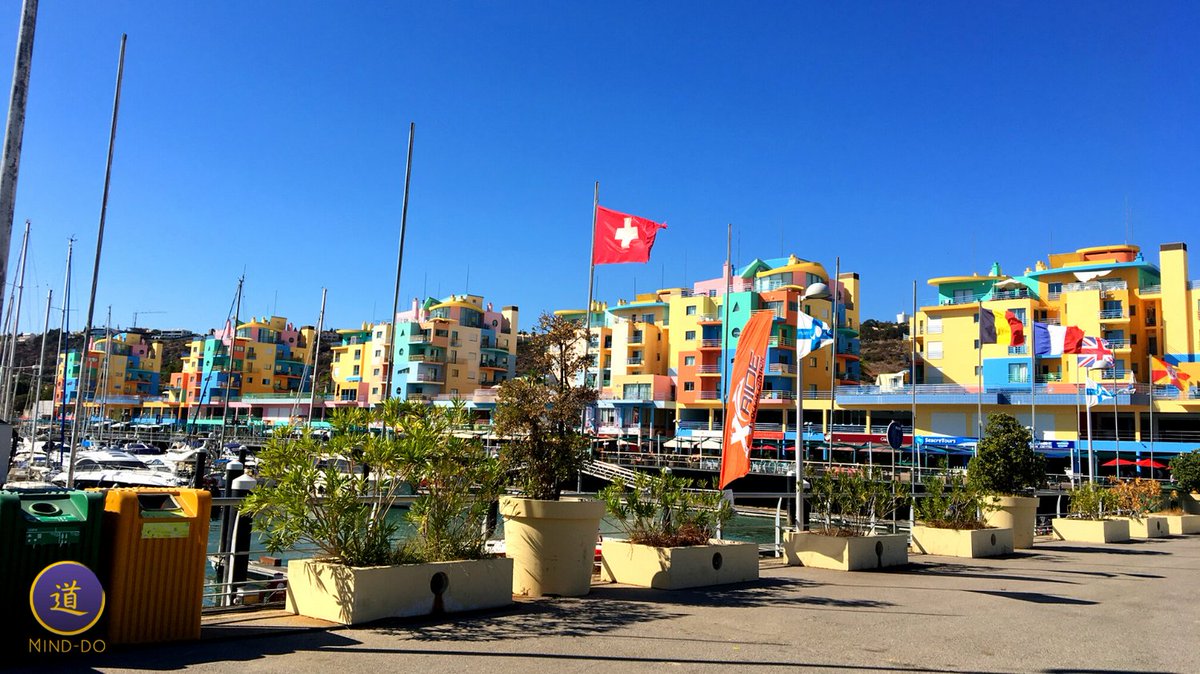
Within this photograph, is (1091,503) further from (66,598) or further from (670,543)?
(66,598)

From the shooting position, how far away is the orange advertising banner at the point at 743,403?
41.9 feet

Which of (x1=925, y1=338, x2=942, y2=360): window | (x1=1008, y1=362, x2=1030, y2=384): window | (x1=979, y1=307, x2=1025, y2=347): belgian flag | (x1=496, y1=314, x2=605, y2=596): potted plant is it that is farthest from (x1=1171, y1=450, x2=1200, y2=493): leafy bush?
(x1=925, y1=338, x2=942, y2=360): window

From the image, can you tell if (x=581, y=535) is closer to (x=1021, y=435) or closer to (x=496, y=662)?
(x=496, y=662)

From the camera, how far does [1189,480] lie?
2797cm

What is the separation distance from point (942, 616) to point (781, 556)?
445cm

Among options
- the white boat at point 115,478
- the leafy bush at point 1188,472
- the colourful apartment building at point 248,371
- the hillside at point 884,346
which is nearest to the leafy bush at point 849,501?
the leafy bush at point 1188,472

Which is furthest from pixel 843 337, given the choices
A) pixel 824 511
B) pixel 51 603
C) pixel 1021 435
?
pixel 51 603

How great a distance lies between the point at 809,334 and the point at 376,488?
38.9 feet

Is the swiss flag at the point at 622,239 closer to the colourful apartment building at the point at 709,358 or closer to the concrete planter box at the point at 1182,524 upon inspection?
the concrete planter box at the point at 1182,524

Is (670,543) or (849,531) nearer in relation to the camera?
(670,543)

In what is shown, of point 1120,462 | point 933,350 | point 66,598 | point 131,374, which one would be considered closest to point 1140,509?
point 66,598

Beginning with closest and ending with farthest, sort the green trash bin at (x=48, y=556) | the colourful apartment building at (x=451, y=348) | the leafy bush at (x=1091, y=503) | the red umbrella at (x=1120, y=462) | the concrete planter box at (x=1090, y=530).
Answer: the green trash bin at (x=48, y=556) → the concrete planter box at (x=1090, y=530) → the leafy bush at (x=1091, y=503) → the red umbrella at (x=1120, y=462) → the colourful apartment building at (x=451, y=348)

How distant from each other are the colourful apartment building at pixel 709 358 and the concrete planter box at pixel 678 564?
2062 inches

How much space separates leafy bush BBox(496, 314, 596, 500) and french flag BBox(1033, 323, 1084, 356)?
3020 cm
